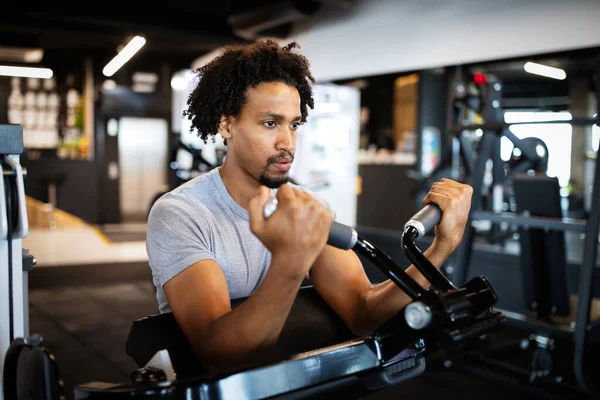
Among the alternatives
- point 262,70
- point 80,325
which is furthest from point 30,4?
point 262,70

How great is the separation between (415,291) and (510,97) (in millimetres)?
12764

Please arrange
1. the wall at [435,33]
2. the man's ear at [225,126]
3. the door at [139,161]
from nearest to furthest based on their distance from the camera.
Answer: the man's ear at [225,126], the wall at [435,33], the door at [139,161]

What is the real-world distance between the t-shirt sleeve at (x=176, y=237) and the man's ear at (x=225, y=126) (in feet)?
0.74

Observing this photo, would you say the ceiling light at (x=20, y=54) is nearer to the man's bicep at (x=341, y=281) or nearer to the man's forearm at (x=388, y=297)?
the man's bicep at (x=341, y=281)

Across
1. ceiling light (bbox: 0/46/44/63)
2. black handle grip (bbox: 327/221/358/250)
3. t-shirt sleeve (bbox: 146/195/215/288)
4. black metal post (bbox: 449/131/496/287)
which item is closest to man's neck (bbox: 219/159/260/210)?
t-shirt sleeve (bbox: 146/195/215/288)

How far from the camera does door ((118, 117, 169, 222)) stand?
33.3 feet

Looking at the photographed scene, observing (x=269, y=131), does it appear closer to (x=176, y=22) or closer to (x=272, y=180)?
(x=272, y=180)

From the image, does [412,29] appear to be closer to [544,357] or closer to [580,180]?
[544,357]

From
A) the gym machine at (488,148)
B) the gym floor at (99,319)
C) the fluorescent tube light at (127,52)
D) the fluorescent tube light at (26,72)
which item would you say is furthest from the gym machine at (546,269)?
the fluorescent tube light at (26,72)

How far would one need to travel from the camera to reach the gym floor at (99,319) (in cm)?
296

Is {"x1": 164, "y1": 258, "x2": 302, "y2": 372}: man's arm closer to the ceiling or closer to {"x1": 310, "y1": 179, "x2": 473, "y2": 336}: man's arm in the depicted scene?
{"x1": 310, "y1": 179, "x2": 473, "y2": 336}: man's arm

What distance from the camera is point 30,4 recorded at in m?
5.92

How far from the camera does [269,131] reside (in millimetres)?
1269

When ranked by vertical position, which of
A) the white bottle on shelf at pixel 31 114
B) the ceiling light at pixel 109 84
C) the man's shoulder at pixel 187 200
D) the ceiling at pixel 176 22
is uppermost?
the ceiling at pixel 176 22
